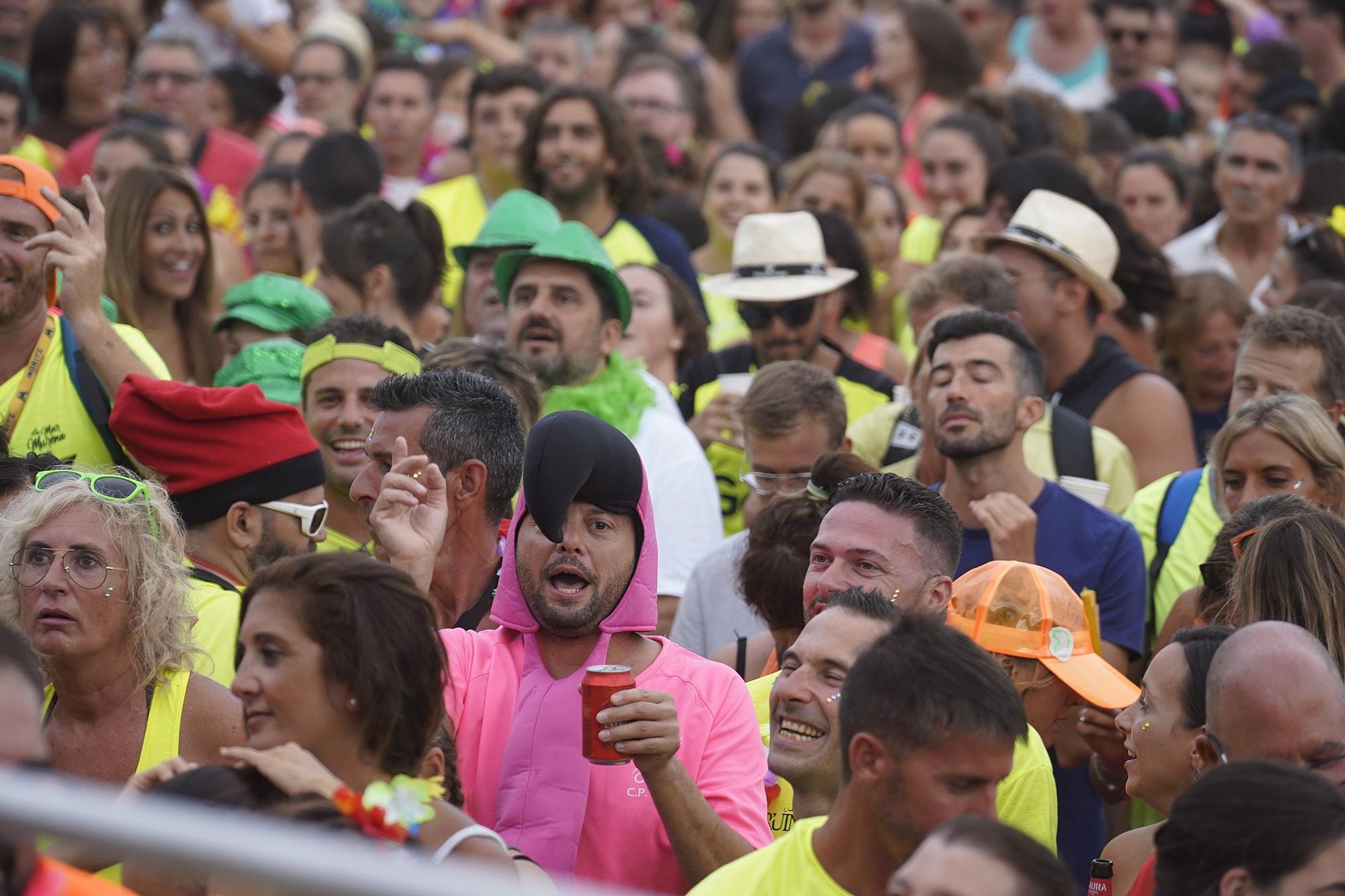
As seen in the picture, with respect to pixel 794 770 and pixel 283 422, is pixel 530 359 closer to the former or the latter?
pixel 283 422

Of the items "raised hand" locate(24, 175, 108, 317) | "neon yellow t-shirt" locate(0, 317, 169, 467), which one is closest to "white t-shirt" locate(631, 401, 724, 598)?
"neon yellow t-shirt" locate(0, 317, 169, 467)

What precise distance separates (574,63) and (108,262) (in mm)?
5277

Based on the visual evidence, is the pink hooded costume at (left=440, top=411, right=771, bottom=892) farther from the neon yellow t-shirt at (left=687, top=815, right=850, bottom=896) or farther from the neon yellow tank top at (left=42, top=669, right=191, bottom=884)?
the neon yellow tank top at (left=42, top=669, right=191, bottom=884)

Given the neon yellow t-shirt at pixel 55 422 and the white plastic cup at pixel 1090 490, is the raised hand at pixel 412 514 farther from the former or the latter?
the white plastic cup at pixel 1090 490

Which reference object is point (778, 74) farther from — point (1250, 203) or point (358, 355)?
point (358, 355)

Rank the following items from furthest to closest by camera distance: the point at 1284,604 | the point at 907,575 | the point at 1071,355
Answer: the point at 1071,355 → the point at 907,575 → the point at 1284,604

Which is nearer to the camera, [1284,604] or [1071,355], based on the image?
[1284,604]

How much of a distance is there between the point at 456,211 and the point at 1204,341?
3764mm

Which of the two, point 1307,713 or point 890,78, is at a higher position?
point 890,78

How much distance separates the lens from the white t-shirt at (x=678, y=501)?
588 cm

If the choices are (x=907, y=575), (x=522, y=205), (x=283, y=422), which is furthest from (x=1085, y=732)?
(x=522, y=205)

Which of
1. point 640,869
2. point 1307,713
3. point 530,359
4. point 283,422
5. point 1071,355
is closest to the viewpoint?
point 1307,713

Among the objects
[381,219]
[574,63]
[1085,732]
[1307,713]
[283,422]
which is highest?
[574,63]

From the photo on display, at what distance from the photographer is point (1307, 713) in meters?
3.34
